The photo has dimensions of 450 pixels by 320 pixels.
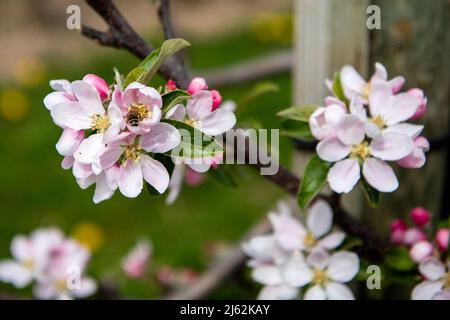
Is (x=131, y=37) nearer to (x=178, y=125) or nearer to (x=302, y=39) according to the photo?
(x=178, y=125)

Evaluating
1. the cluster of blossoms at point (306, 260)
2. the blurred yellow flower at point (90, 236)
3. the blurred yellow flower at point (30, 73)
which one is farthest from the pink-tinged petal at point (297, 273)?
the blurred yellow flower at point (30, 73)

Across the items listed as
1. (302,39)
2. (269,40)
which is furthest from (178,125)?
(269,40)

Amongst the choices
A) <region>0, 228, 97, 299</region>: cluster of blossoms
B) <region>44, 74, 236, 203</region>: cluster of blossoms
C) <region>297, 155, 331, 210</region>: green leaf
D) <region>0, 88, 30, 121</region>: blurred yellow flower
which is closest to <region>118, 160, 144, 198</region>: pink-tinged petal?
<region>44, 74, 236, 203</region>: cluster of blossoms

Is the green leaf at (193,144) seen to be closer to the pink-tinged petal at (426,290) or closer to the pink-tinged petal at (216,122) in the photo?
the pink-tinged petal at (216,122)

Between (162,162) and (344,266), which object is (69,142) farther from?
(344,266)

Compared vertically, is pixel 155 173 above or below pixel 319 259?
above

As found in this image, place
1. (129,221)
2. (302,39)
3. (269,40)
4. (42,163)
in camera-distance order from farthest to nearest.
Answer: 1. (269,40)
2. (42,163)
3. (129,221)
4. (302,39)

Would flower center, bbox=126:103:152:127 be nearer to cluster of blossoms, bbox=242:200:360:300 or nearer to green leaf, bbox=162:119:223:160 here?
green leaf, bbox=162:119:223:160

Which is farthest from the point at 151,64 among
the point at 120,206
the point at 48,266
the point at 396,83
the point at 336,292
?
the point at 120,206
